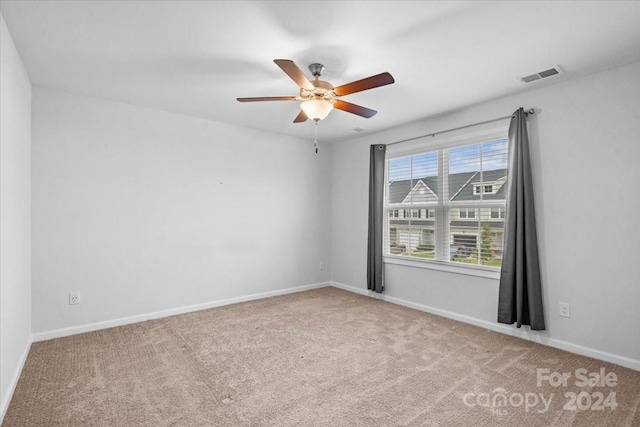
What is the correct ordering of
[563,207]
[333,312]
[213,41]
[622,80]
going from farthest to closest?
[333,312], [563,207], [622,80], [213,41]

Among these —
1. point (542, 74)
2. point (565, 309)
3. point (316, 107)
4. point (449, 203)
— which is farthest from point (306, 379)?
point (542, 74)

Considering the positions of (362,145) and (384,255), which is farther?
(362,145)

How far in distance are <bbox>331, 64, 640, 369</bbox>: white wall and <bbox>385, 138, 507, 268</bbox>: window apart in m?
0.39

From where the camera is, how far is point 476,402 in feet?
7.05

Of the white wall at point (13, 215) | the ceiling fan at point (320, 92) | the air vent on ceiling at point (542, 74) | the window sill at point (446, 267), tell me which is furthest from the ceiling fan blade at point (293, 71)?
the window sill at point (446, 267)

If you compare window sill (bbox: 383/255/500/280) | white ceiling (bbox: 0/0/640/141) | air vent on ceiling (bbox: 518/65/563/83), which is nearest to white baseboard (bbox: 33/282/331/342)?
window sill (bbox: 383/255/500/280)

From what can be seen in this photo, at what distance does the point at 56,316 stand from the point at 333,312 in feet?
9.54

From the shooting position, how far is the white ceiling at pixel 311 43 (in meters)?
2.01

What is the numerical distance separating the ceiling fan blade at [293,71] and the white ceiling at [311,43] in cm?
27

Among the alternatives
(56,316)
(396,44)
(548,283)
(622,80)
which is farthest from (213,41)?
(548,283)

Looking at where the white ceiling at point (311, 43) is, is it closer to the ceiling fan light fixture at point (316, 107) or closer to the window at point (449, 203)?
the ceiling fan light fixture at point (316, 107)

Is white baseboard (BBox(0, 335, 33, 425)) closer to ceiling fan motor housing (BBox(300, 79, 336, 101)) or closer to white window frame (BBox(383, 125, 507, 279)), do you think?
ceiling fan motor housing (BBox(300, 79, 336, 101))

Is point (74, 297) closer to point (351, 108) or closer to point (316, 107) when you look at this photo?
point (316, 107)

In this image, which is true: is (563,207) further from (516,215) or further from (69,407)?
(69,407)
